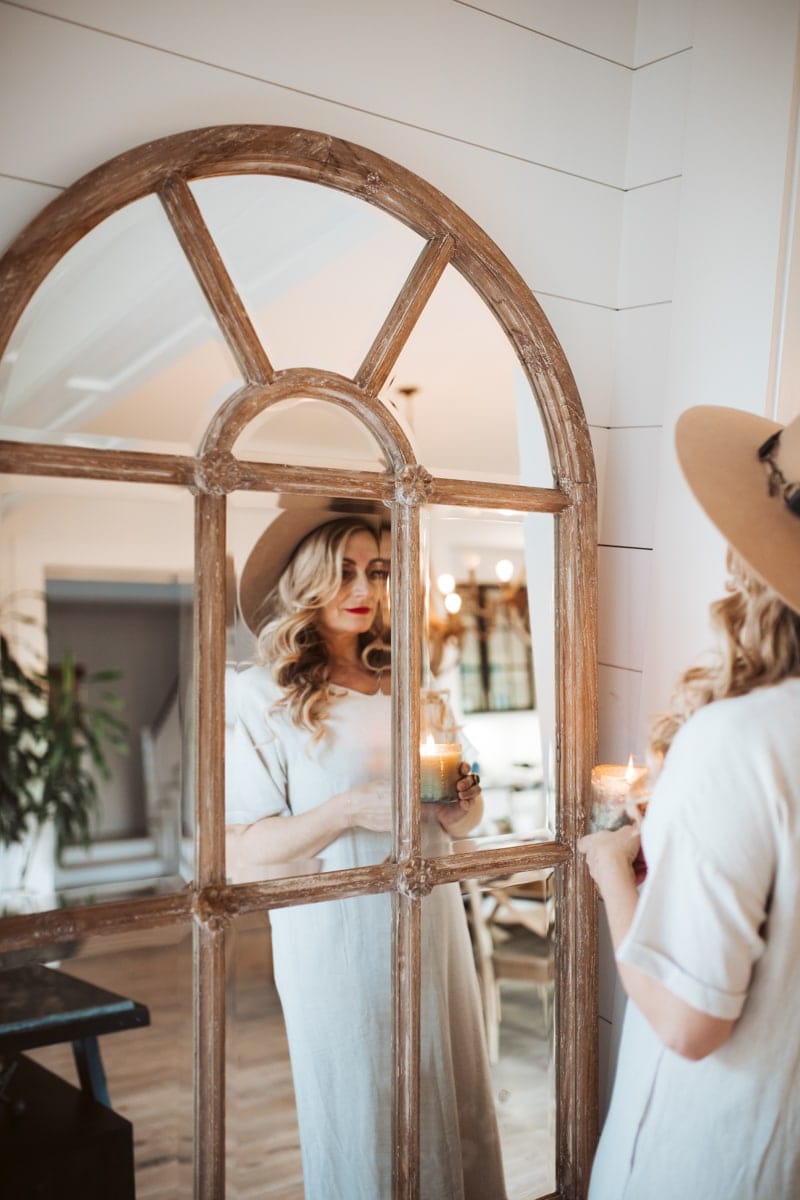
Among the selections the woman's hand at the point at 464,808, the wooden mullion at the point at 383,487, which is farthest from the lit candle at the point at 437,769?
the wooden mullion at the point at 383,487

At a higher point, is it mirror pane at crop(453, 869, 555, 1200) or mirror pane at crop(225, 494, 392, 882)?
mirror pane at crop(225, 494, 392, 882)

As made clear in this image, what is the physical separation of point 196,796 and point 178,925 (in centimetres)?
15

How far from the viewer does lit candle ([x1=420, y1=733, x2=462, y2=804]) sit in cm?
137

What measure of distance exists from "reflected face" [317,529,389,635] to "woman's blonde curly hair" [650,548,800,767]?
16.9 inches

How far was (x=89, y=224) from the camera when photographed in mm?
1143

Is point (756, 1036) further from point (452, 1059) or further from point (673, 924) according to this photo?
point (452, 1059)

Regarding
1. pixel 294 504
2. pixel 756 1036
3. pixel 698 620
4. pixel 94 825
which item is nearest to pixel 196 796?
pixel 94 825

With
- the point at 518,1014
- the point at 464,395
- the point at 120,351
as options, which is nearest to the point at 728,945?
the point at 518,1014

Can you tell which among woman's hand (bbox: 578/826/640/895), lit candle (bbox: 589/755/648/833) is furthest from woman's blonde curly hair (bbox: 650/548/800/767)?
lit candle (bbox: 589/755/648/833)

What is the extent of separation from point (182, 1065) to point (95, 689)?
46 cm

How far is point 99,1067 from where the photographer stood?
3.79ft

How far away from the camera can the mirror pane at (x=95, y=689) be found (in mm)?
1110

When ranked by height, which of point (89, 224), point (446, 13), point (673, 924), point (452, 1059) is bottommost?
point (452, 1059)

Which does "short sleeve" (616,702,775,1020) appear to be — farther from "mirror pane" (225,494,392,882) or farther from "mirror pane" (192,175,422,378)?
"mirror pane" (192,175,422,378)
